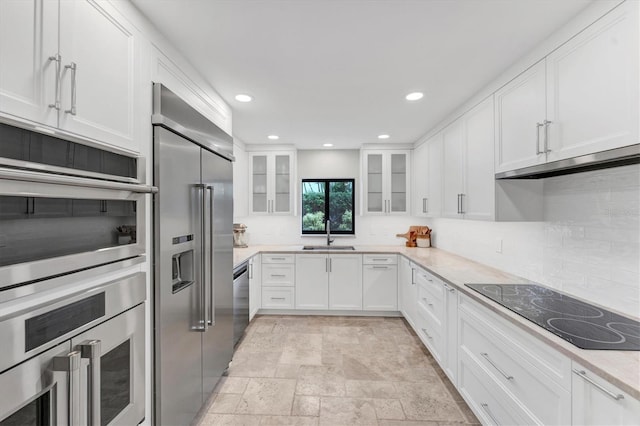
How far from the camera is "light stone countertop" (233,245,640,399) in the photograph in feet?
3.25

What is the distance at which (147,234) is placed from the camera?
150 centimetres

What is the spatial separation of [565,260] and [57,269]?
2733 mm

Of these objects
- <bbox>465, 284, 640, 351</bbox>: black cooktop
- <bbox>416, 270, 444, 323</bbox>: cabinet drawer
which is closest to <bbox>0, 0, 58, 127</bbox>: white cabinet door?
<bbox>465, 284, 640, 351</bbox>: black cooktop

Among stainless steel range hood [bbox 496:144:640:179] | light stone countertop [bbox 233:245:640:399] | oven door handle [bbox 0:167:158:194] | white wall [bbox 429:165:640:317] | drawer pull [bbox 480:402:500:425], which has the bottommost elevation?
drawer pull [bbox 480:402:500:425]

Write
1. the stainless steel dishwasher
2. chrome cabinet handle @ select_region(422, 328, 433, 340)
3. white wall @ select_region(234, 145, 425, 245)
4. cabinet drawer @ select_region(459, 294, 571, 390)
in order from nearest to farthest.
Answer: cabinet drawer @ select_region(459, 294, 571, 390), chrome cabinet handle @ select_region(422, 328, 433, 340), the stainless steel dishwasher, white wall @ select_region(234, 145, 425, 245)

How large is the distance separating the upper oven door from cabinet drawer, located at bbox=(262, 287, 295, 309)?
2.79m

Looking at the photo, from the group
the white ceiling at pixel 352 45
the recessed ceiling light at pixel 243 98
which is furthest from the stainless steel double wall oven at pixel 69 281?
the recessed ceiling light at pixel 243 98

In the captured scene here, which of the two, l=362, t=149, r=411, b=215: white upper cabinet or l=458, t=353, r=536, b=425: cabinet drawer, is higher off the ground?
l=362, t=149, r=411, b=215: white upper cabinet

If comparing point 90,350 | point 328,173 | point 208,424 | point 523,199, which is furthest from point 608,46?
point 328,173

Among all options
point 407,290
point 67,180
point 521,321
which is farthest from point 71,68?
point 407,290

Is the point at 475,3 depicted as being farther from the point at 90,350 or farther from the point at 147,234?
the point at 90,350

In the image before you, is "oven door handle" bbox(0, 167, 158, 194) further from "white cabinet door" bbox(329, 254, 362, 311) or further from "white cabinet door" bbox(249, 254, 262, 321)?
"white cabinet door" bbox(329, 254, 362, 311)

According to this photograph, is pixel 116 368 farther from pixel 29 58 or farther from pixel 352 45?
pixel 352 45

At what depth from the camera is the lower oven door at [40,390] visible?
2.82ft
